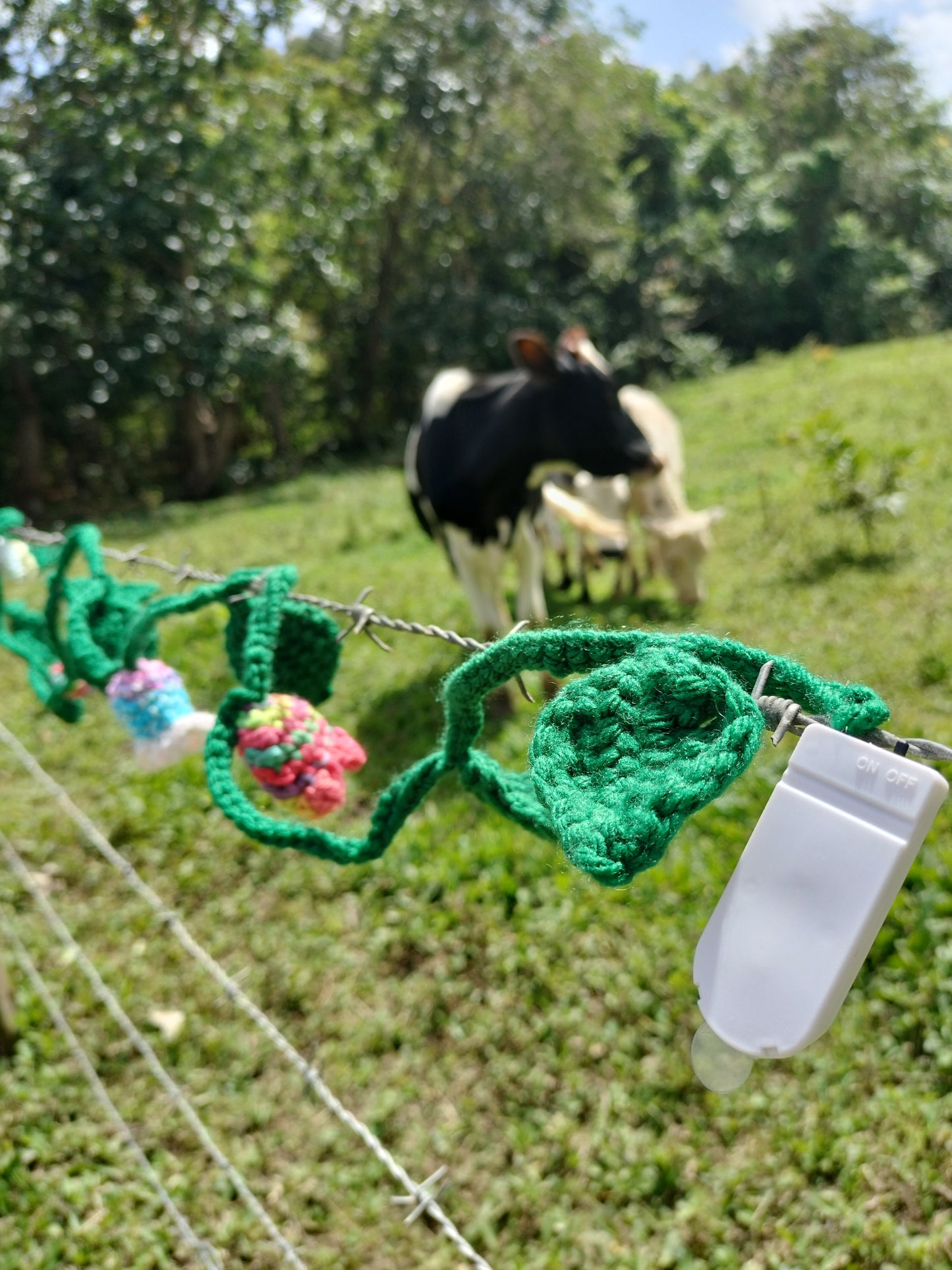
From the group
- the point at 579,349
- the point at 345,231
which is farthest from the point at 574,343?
the point at 345,231

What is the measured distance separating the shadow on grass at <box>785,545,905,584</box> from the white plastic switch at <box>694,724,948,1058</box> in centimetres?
538

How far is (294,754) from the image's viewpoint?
128 centimetres

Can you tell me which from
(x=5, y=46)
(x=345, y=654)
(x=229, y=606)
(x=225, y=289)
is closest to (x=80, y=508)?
(x=225, y=289)

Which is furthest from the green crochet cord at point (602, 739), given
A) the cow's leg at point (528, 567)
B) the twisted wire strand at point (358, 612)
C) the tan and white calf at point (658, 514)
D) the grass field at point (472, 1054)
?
the tan and white calf at point (658, 514)

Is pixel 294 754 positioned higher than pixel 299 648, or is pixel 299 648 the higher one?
pixel 299 648

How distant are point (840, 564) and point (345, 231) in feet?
41.7

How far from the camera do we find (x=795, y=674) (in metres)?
0.79

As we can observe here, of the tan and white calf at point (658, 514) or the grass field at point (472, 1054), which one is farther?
the tan and white calf at point (658, 514)

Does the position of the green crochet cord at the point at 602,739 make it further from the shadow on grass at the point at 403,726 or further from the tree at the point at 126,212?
the tree at the point at 126,212

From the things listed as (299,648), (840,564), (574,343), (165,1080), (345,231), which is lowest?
(165,1080)

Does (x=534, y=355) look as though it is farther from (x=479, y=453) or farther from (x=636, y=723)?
(x=636, y=723)

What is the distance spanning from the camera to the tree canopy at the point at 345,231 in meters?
11.6

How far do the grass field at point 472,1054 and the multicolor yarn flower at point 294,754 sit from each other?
399 millimetres

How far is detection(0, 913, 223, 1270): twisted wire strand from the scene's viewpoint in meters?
2.21
